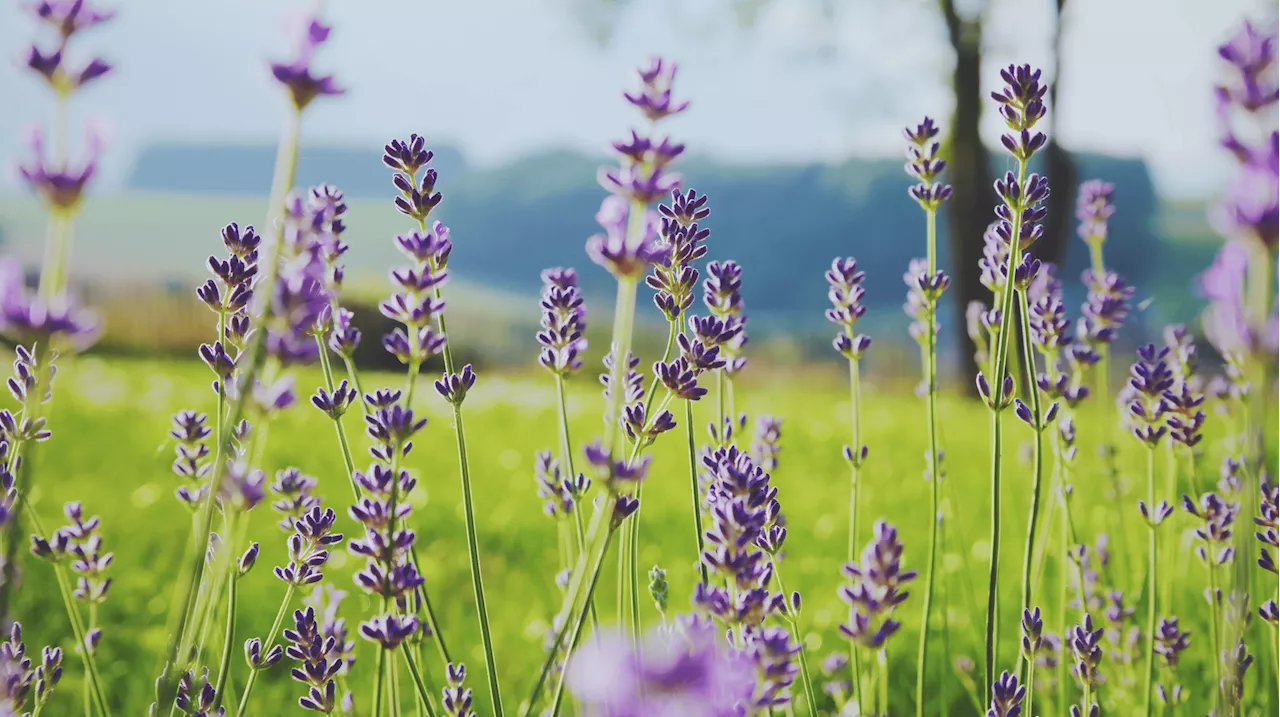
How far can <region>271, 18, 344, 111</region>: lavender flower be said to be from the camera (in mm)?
818

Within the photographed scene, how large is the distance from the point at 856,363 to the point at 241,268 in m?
1.09

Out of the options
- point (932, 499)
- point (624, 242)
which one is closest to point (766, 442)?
point (932, 499)

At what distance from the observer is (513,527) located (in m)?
4.11

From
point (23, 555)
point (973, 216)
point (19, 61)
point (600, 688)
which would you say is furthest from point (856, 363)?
point (973, 216)

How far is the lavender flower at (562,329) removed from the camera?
4.40 feet

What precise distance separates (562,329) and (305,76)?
62 centimetres

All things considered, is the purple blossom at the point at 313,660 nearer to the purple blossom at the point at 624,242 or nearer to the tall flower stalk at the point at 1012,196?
the purple blossom at the point at 624,242

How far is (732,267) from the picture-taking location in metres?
1.54

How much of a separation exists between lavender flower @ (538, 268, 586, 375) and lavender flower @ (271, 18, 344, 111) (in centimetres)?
57

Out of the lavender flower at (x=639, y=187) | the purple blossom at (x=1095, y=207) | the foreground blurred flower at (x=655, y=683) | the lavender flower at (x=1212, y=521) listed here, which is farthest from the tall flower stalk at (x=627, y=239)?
the purple blossom at (x=1095, y=207)

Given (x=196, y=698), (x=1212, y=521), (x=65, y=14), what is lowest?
(x=196, y=698)

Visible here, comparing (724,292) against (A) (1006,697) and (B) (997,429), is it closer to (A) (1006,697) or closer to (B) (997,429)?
(B) (997,429)

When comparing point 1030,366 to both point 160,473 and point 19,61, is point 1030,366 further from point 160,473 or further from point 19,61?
point 160,473

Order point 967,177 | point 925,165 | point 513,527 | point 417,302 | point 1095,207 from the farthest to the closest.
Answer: point 967,177 → point 513,527 → point 1095,207 → point 925,165 → point 417,302
